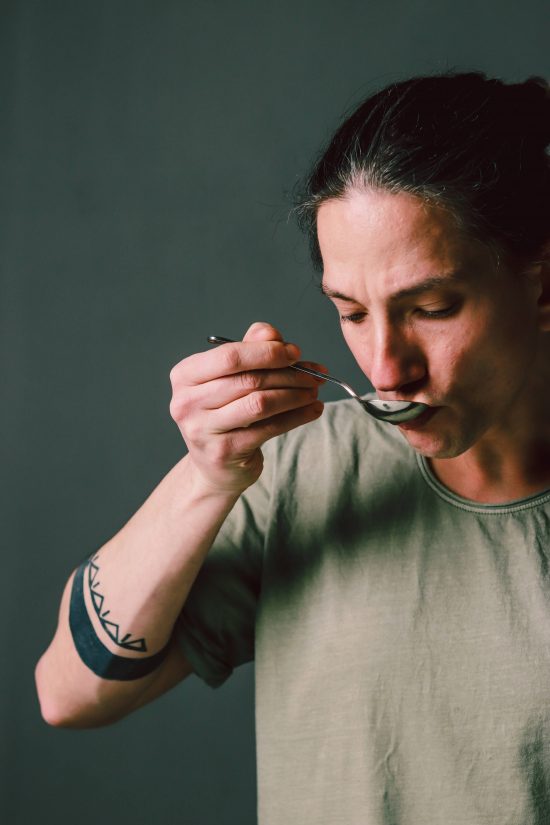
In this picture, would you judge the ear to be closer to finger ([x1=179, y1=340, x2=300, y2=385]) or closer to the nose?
the nose

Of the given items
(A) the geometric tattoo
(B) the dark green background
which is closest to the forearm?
(A) the geometric tattoo

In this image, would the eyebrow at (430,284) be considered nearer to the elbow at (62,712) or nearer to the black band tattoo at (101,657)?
the black band tattoo at (101,657)

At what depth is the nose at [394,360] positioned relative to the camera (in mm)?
887

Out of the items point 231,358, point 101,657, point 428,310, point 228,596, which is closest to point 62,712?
point 101,657

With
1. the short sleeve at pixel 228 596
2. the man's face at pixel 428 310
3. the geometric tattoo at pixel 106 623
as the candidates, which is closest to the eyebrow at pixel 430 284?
the man's face at pixel 428 310

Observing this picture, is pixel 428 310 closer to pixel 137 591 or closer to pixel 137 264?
pixel 137 591

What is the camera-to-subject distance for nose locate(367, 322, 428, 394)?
0.89 meters

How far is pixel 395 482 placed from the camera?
42.9 inches

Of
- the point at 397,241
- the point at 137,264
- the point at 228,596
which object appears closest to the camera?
the point at 397,241

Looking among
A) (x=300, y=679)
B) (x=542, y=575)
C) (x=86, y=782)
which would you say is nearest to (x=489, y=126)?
(x=542, y=575)

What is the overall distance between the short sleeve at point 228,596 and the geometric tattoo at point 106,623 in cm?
7

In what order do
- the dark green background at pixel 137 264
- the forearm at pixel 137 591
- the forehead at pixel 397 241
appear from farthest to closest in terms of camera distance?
the dark green background at pixel 137 264 → the forearm at pixel 137 591 → the forehead at pixel 397 241

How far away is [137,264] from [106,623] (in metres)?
0.80

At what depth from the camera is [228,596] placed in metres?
1.08
